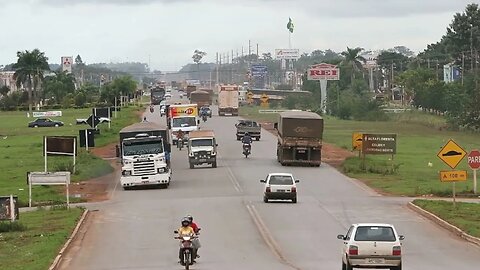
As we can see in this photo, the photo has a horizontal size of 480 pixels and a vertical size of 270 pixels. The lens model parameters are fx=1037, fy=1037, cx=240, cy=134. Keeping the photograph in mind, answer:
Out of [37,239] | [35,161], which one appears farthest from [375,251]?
[35,161]

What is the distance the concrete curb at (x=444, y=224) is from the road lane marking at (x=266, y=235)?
21.7ft

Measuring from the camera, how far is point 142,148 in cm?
5319

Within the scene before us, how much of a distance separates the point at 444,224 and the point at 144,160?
19.2 metres

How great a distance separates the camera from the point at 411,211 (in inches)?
1751

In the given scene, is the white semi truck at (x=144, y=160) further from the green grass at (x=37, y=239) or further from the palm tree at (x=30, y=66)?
the palm tree at (x=30, y=66)

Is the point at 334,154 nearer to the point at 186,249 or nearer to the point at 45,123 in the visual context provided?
the point at 186,249

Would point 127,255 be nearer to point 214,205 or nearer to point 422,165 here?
point 214,205

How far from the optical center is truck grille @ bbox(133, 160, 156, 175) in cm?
5325

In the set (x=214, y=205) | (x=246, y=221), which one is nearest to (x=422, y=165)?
(x=214, y=205)

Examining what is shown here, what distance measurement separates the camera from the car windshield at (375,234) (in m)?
24.9

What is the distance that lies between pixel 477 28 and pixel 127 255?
453ft

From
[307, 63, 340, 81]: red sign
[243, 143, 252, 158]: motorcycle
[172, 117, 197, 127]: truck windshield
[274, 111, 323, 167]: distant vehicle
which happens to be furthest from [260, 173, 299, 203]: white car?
[307, 63, 340, 81]: red sign

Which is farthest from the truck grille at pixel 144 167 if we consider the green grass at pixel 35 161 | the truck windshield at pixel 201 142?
the truck windshield at pixel 201 142

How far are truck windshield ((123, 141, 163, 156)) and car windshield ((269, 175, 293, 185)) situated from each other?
8781 millimetres
